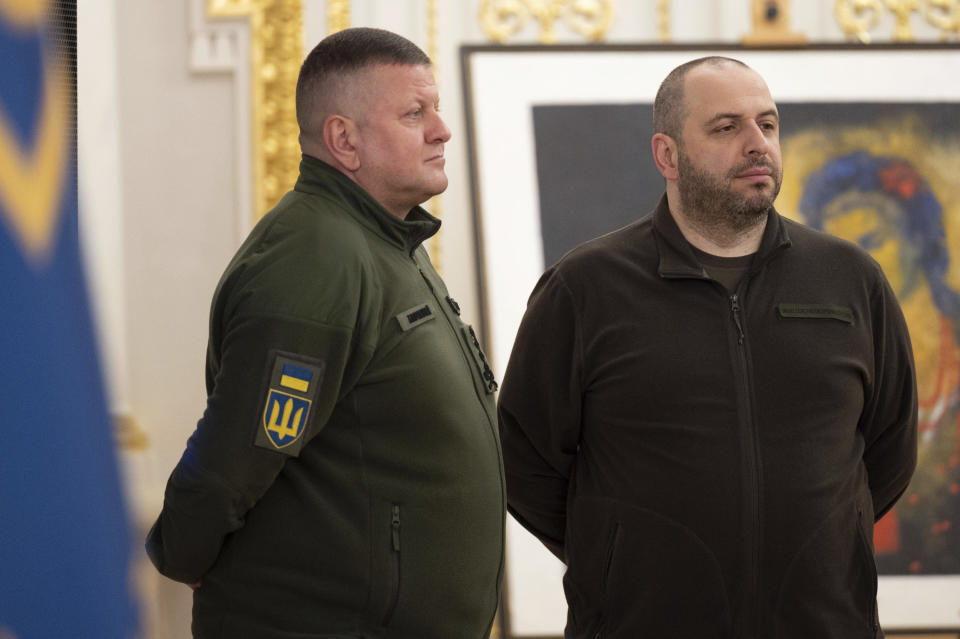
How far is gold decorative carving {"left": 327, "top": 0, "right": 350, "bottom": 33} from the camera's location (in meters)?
3.59

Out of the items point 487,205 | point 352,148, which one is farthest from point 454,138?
point 352,148

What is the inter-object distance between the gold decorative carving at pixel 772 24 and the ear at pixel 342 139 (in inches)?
86.8

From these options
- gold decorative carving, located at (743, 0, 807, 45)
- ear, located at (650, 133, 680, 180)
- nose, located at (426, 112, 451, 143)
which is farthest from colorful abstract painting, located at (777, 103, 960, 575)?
nose, located at (426, 112, 451, 143)

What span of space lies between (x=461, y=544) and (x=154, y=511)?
1.78 metres

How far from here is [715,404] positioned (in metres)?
2.16

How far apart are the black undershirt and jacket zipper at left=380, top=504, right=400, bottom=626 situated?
869 millimetres

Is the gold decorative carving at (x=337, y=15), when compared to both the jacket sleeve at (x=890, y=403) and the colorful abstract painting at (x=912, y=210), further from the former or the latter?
the jacket sleeve at (x=890, y=403)

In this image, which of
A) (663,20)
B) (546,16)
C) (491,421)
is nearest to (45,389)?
(491,421)

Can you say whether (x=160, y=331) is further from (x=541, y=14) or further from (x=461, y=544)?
(x=461, y=544)

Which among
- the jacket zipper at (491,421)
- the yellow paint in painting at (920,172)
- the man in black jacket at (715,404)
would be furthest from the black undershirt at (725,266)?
the yellow paint in painting at (920,172)

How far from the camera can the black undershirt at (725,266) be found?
7.43ft

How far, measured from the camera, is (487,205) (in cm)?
362

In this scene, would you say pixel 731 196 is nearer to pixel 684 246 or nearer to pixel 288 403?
pixel 684 246

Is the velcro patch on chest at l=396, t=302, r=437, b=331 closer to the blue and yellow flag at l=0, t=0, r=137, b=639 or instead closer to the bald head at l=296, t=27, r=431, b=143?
the bald head at l=296, t=27, r=431, b=143
